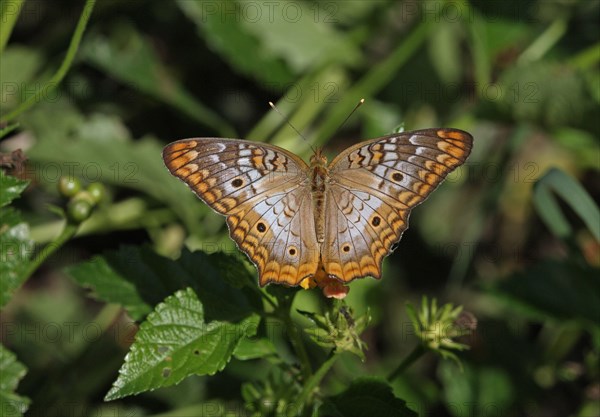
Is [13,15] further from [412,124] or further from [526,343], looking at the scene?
[526,343]

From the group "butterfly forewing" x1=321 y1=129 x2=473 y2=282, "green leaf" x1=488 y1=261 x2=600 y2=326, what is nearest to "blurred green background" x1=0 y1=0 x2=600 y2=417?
"green leaf" x1=488 y1=261 x2=600 y2=326

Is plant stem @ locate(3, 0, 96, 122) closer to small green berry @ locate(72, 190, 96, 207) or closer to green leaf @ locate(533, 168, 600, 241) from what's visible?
small green berry @ locate(72, 190, 96, 207)

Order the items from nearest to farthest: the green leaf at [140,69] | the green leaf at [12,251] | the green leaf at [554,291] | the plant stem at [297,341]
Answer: the plant stem at [297,341], the green leaf at [12,251], the green leaf at [554,291], the green leaf at [140,69]

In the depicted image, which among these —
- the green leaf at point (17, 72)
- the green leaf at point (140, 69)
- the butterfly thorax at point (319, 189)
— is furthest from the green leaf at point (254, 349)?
the green leaf at point (17, 72)

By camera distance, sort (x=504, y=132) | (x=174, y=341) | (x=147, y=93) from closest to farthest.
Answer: (x=174, y=341)
(x=147, y=93)
(x=504, y=132)

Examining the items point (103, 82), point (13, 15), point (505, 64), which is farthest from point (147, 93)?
point (505, 64)

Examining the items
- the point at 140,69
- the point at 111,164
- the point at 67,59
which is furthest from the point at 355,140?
the point at 67,59

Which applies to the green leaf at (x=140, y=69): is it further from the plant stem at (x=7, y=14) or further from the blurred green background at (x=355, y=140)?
the plant stem at (x=7, y=14)
